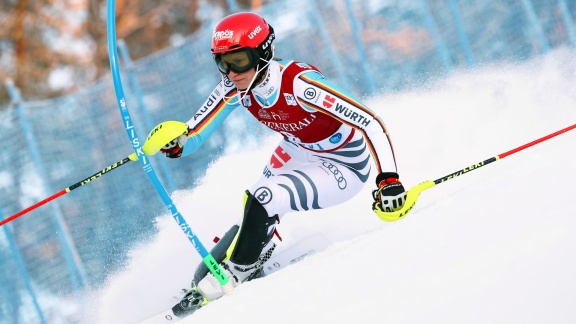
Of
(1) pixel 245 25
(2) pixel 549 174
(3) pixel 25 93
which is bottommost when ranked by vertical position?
(2) pixel 549 174

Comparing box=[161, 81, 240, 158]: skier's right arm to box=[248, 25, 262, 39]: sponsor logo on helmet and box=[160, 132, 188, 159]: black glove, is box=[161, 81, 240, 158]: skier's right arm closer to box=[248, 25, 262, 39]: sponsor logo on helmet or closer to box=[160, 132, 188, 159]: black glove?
box=[160, 132, 188, 159]: black glove

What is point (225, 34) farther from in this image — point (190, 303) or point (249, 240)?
point (190, 303)

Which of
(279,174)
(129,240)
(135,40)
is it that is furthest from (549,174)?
(135,40)

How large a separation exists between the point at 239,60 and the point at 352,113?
0.68 metres

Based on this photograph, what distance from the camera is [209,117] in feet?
15.3

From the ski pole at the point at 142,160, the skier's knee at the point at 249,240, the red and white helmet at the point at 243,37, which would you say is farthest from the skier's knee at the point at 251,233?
the red and white helmet at the point at 243,37

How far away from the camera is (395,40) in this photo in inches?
300

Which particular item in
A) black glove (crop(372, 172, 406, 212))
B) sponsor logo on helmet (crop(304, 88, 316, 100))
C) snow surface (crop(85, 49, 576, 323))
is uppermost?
sponsor logo on helmet (crop(304, 88, 316, 100))

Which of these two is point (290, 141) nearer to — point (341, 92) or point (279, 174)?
point (279, 174)

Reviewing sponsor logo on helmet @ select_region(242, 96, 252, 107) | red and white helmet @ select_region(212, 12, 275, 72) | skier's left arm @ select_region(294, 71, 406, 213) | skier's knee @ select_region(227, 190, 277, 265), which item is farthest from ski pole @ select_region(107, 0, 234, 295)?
skier's left arm @ select_region(294, 71, 406, 213)

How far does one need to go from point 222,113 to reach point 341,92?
0.88m

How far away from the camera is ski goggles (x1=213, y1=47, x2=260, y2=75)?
13.4 feet

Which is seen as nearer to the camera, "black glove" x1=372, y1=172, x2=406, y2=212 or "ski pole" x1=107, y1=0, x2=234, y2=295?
"black glove" x1=372, y1=172, x2=406, y2=212

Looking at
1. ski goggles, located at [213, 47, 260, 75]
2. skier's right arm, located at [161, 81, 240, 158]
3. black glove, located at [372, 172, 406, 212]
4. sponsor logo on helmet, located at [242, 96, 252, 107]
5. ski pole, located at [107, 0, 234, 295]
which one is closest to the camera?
black glove, located at [372, 172, 406, 212]
